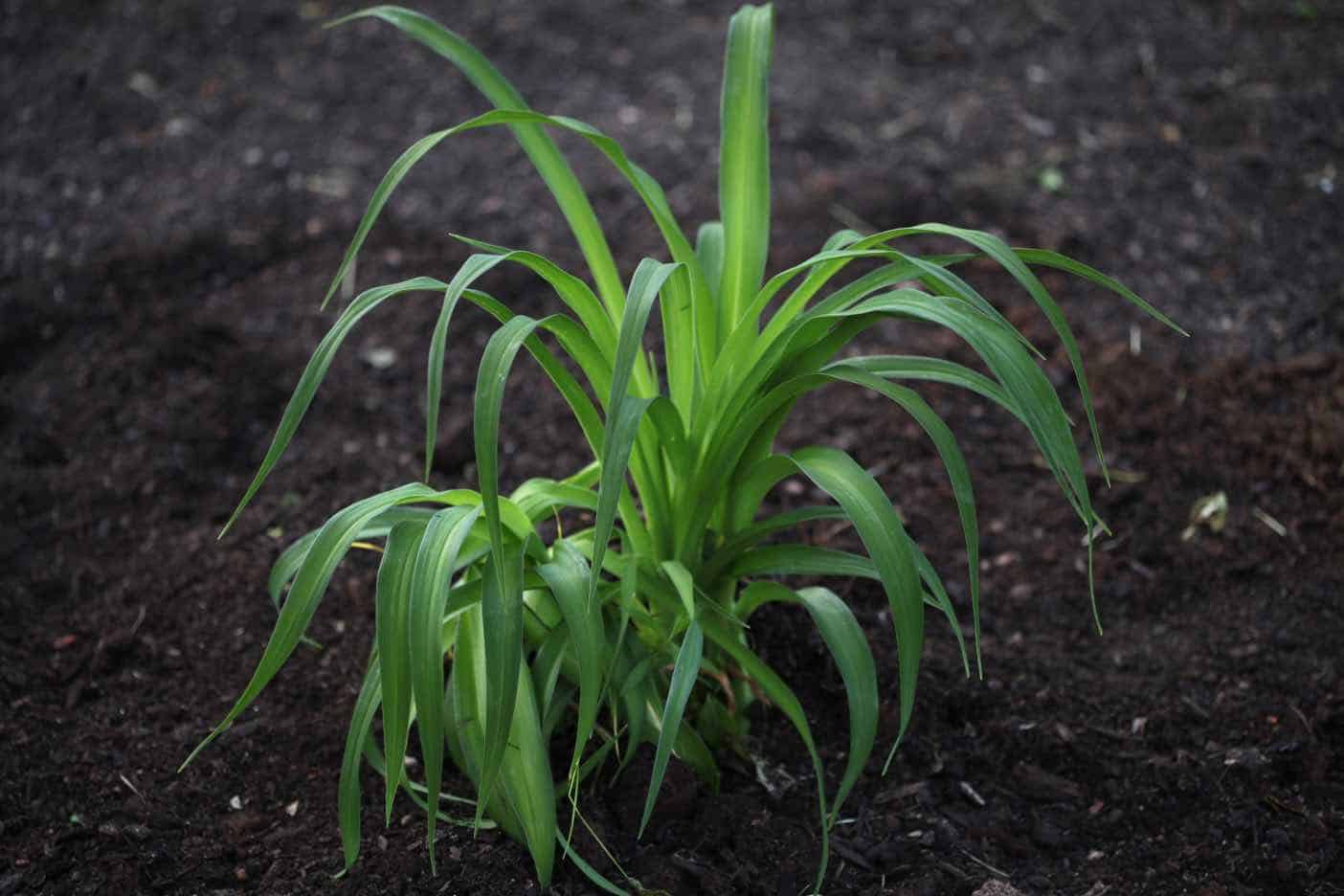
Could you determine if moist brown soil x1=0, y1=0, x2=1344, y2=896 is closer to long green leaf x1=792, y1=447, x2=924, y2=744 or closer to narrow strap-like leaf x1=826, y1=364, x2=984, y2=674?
long green leaf x1=792, y1=447, x2=924, y2=744

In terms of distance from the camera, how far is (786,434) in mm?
2352

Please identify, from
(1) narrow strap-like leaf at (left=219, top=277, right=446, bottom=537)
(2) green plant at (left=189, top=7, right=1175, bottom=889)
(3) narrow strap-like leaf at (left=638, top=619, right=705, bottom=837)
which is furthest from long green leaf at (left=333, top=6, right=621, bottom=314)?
(3) narrow strap-like leaf at (left=638, top=619, right=705, bottom=837)

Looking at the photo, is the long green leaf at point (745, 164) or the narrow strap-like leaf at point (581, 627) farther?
the long green leaf at point (745, 164)

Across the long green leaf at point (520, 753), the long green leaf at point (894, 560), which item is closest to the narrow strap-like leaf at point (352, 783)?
the long green leaf at point (520, 753)

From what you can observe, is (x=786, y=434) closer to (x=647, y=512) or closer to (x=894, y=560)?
(x=647, y=512)

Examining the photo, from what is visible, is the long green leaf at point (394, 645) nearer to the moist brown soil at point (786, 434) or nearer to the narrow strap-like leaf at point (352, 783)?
the narrow strap-like leaf at point (352, 783)

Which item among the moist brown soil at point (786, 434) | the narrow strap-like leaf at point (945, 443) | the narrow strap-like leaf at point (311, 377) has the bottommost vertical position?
the moist brown soil at point (786, 434)

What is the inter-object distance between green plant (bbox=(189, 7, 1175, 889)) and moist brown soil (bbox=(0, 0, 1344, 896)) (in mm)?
179

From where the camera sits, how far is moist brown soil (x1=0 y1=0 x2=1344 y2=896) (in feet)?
5.37

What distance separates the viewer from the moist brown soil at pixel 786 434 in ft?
5.37

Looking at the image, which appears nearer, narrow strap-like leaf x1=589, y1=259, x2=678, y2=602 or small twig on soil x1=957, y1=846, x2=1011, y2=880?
narrow strap-like leaf x1=589, y1=259, x2=678, y2=602

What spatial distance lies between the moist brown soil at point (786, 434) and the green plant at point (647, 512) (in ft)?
0.59

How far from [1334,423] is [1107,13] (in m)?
1.63

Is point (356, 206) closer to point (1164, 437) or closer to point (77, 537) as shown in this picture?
point (77, 537)
